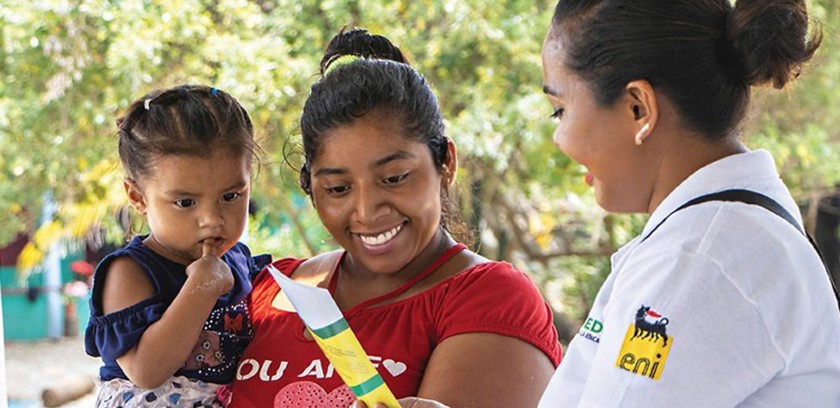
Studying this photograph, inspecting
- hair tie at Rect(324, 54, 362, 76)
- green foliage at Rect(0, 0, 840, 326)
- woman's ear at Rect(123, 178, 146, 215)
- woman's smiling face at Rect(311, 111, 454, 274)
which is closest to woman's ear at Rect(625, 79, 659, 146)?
woman's smiling face at Rect(311, 111, 454, 274)

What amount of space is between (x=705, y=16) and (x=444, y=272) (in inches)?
25.9

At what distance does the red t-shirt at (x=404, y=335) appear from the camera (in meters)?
1.60

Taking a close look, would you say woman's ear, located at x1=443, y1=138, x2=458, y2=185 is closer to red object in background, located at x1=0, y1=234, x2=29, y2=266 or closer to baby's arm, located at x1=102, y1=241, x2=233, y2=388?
baby's arm, located at x1=102, y1=241, x2=233, y2=388

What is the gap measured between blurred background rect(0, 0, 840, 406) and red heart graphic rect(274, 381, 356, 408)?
→ 2.05 metres

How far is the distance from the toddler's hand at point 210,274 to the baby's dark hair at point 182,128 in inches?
6.4

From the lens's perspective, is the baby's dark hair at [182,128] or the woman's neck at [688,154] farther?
the baby's dark hair at [182,128]

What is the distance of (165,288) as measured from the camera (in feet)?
5.94

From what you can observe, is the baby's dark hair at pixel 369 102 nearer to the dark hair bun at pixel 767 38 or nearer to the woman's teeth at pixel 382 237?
the woman's teeth at pixel 382 237

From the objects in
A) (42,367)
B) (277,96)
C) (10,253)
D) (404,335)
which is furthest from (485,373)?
(10,253)

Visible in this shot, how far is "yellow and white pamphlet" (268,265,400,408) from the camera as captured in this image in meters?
1.24

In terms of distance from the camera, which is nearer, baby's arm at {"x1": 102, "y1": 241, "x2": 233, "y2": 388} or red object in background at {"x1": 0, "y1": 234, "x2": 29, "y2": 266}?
baby's arm at {"x1": 102, "y1": 241, "x2": 233, "y2": 388}

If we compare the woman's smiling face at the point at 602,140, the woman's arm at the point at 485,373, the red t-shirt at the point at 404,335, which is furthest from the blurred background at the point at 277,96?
the woman's smiling face at the point at 602,140

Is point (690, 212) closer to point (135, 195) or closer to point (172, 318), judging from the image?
point (172, 318)

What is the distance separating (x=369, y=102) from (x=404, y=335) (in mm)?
364
